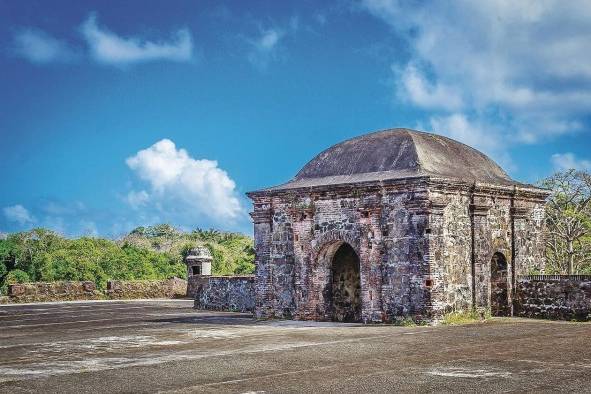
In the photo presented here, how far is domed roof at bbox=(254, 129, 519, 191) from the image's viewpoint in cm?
1778

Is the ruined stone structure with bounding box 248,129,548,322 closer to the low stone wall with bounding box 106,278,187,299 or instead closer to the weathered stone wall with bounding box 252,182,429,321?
the weathered stone wall with bounding box 252,182,429,321

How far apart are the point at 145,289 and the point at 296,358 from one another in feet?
78.7

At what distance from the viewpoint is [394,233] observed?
17125 millimetres

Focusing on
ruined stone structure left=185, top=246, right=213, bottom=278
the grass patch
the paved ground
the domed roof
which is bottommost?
the paved ground

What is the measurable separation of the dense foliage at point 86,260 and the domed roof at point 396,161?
64.1 feet

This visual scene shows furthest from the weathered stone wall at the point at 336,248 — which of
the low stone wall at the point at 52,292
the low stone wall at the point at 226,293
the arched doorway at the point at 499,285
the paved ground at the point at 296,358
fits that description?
the low stone wall at the point at 52,292

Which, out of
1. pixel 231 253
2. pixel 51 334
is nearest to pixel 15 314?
pixel 51 334

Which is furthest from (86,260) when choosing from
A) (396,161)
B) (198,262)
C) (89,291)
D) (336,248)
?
(396,161)

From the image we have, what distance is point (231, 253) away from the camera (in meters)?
45.2

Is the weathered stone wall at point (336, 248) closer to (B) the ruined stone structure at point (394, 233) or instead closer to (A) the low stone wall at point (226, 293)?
(B) the ruined stone structure at point (394, 233)

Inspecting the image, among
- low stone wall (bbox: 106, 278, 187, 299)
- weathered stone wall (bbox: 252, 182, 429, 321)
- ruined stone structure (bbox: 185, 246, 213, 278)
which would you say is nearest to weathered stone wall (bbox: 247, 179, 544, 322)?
weathered stone wall (bbox: 252, 182, 429, 321)

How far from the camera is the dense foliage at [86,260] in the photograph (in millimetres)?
36719

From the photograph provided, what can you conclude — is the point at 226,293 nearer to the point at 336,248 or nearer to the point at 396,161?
the point at 336,248

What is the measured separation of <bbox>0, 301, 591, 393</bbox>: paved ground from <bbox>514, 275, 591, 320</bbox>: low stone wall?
3.67ft
